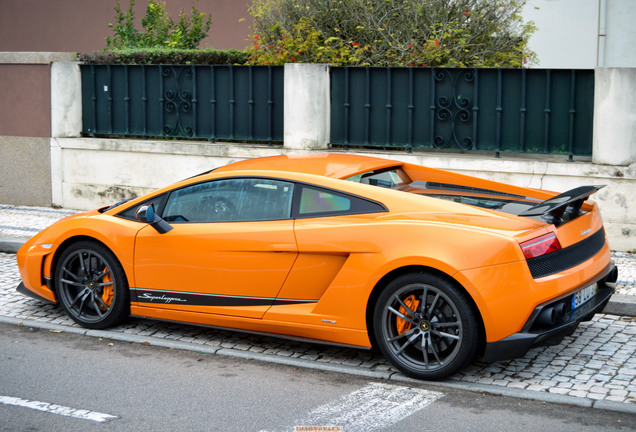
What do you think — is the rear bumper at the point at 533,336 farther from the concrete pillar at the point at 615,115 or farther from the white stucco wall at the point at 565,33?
the white stucco wall at the point at 565,33

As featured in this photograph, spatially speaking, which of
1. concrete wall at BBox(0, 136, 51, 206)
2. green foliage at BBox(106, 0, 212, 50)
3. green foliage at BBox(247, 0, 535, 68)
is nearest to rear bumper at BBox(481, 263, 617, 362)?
green foliage at BBox(247, 0, 535, 68)

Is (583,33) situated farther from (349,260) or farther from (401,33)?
(349,260)

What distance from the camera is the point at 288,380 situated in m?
5.70

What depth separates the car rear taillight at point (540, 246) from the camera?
5277 mm

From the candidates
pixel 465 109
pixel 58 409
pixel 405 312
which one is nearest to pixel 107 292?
pixel 58 409

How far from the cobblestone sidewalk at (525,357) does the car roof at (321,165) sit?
53.8 inches

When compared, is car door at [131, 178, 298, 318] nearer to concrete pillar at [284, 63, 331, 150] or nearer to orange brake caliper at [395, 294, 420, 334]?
orange brake caliper at [395, 294, 420, 334]

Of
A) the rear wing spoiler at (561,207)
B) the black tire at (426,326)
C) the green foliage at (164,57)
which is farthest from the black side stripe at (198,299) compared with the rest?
the green foliage at (164,57)

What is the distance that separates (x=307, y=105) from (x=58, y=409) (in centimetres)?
690

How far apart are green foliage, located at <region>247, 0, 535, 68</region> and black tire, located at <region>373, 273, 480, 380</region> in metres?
6.50

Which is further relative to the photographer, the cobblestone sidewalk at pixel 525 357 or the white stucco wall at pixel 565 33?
the white stucco wall at pixel 565 33

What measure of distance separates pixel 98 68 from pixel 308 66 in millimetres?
3740

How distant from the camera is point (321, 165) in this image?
645cm

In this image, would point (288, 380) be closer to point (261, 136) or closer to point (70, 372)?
point (70, 372)
